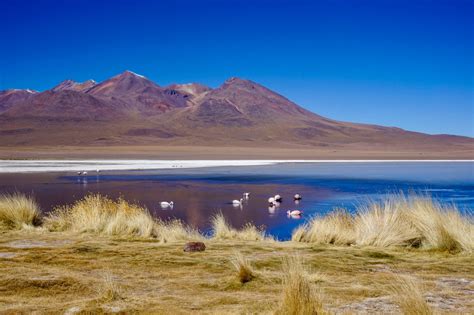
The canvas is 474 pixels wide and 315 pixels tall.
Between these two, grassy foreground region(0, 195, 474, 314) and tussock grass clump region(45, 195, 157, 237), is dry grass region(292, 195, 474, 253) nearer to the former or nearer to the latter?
grassy foreground region(0, 195, 474, 314)

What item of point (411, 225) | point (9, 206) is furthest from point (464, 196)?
point (9, 206)

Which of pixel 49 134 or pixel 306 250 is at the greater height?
pixel 49 134

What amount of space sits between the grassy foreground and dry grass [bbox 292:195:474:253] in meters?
0.03

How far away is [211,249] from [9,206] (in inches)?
197

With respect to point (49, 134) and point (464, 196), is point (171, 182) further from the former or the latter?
point (49, 134)

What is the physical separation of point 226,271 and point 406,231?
3.63 metres

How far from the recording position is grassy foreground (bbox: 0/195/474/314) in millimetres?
4957

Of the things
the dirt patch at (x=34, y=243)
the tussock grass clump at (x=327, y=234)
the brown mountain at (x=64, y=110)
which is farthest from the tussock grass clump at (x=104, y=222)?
the brown mountain at (x=64, y=110)

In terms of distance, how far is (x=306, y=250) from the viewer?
815 cm

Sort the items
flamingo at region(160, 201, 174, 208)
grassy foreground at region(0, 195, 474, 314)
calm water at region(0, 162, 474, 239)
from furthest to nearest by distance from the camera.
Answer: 1. flamingo at region(160, 201, 174, 208)
2. calm water at region(0, 162, 474, 239)
3. grassy foreground at region(0, 195, 474, 314)

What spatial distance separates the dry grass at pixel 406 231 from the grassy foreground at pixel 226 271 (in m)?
0.03

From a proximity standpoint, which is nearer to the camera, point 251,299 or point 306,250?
point 251,299

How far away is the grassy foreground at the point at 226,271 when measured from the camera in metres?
4.96

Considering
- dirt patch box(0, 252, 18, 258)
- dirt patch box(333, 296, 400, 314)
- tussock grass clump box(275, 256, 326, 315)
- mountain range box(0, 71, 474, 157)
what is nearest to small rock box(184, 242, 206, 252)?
dirt patch box(0, 252, 18, 258)
